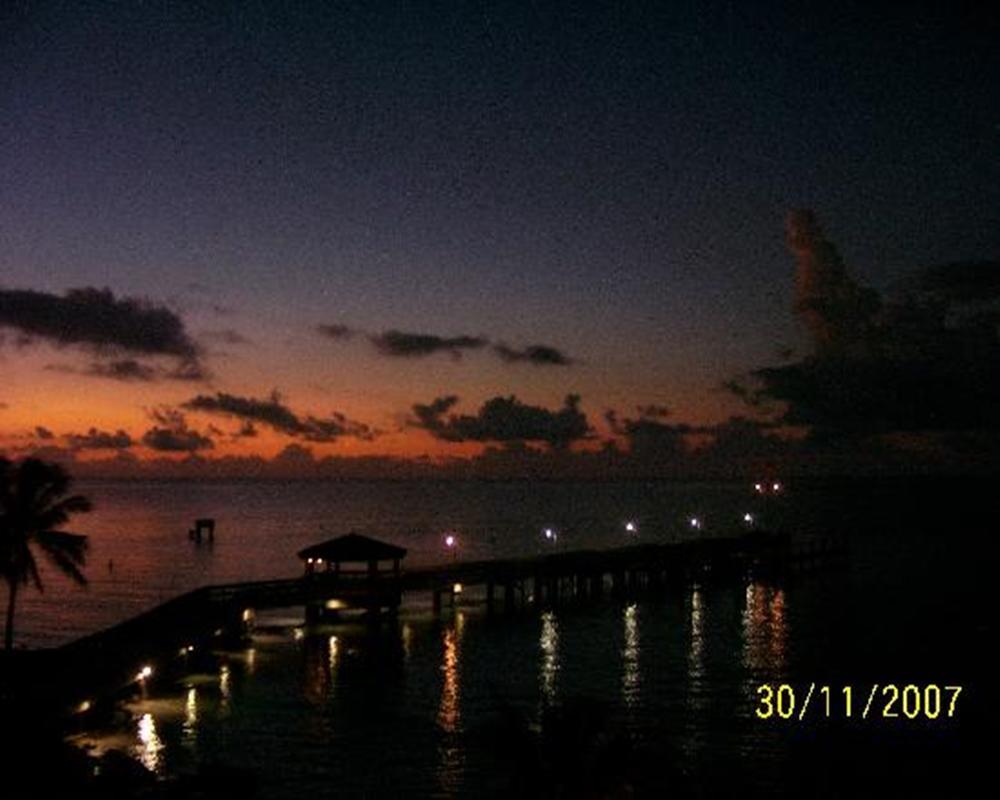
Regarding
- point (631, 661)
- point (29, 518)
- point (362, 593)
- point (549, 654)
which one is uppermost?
point (29, 518)

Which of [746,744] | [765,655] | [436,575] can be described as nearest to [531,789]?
[746,744]


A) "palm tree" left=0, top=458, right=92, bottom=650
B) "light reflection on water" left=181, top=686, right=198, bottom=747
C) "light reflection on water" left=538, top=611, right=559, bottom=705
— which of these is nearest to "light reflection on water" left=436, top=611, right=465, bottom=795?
"light reflection on water" left=538, top=611, right=559, bottom=705

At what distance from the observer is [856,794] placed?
93.3ft

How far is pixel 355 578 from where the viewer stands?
173 ft

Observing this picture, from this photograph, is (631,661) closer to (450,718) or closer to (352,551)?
(450,718)

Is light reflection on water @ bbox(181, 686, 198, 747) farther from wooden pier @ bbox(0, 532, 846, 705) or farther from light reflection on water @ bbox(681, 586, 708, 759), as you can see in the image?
light reflection on water @ bbox(681, 586, 708, 759)

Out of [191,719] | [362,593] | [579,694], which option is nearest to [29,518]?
[191,719]

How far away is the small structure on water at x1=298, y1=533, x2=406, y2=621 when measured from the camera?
51344 millimetres

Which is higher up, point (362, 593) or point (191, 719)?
point (362, 593)

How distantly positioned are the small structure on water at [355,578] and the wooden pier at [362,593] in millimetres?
69

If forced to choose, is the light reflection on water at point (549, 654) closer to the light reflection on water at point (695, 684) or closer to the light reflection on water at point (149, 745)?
the light reflection on water at point (695, 684)

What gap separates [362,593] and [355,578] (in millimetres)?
981

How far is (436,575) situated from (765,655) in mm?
17433

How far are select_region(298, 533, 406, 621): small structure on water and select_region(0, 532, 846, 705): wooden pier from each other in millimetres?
69
